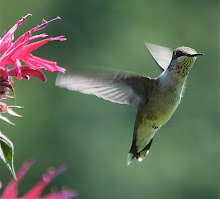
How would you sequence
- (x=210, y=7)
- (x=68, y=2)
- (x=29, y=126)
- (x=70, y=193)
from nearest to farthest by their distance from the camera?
(x=70, y=193)
(x=29, y=126)
(x=68, y=2)
(x=210, y=7)

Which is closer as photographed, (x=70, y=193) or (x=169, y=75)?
(x=70, y=193)

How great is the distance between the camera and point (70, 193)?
2.11 m

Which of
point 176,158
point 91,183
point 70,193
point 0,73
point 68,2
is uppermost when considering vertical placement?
point 68,2

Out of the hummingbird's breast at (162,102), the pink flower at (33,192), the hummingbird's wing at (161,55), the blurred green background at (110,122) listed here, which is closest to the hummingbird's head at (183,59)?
the hummingbird's breast at (162,102)

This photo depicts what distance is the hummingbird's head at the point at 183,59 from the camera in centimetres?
267

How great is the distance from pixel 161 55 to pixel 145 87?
30 centimetres

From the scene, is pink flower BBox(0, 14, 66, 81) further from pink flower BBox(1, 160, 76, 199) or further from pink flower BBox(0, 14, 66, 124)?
pink flower BBox(1, 160, 76, 199)

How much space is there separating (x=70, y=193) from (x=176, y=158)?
289 inches

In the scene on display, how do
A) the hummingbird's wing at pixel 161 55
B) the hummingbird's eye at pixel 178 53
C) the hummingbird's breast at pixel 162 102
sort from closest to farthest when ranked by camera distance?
the hummingbird's eye at pixel 178 53, the hummingbird's breast at pixel 162 102, the hummingbird's wing at pixel 161 55

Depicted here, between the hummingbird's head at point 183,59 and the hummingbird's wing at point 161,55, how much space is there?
1.03 feet

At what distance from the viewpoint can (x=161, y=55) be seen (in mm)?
3219

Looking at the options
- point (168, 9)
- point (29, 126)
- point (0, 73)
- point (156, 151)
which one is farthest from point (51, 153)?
point (0, 73)

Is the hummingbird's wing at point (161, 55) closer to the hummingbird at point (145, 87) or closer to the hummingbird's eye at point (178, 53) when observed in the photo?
the hummingbird at point (145, 87)

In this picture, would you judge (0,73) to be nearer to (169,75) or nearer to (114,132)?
(169,75)
